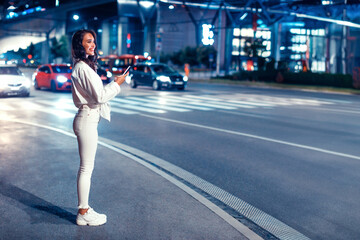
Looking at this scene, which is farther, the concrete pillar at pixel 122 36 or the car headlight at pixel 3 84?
the concrete pillar at pixel 122 36

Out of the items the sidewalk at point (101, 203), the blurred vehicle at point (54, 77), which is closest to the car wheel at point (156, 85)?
the blurred vehicle at point (54, 77)

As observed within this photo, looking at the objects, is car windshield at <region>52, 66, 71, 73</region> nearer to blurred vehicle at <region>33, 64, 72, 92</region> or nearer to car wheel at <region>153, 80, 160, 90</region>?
blurred vehicle at <region>33, 64, 72, 92</region>

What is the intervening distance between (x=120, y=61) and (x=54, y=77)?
39.5 m

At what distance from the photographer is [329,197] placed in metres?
6.06

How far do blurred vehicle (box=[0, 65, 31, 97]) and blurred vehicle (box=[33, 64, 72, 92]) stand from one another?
3.56 meters

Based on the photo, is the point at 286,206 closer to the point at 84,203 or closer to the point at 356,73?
the point at 84,203

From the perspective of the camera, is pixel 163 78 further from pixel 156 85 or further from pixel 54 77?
pixel 54 77

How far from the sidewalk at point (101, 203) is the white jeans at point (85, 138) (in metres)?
0.44

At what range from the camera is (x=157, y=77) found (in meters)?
30.1

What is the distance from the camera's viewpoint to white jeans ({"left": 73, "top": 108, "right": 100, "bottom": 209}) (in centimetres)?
439

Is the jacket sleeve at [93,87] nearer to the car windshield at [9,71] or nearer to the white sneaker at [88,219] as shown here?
the white sneaker at [88,219]

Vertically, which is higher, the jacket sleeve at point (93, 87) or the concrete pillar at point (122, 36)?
the concrete pillar at point (122, 36)

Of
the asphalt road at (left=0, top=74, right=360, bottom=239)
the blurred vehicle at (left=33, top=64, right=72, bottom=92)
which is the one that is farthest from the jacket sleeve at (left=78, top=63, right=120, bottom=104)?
the blurred vehicle at (left=33, top=64, right=72, bottom=92)

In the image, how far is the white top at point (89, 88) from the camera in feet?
13.9
